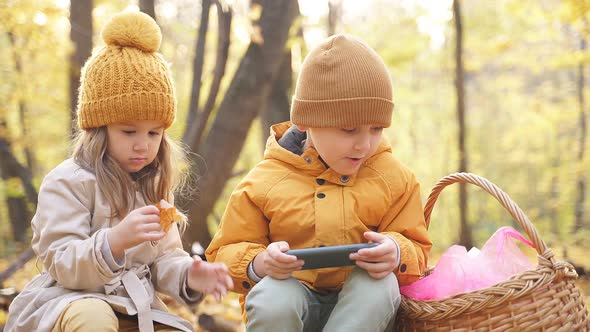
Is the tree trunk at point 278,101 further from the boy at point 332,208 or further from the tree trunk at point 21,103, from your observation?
the boy at point 332,208

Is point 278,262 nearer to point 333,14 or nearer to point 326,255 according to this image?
point 326,255

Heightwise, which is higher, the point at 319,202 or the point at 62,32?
the point at 62,32

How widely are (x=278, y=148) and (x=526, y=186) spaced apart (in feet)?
42.2

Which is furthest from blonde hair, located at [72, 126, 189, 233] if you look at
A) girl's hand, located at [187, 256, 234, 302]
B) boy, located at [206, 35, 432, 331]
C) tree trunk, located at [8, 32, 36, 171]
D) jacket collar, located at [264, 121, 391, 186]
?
tree trunk, located at [8, 32, 36, 171]

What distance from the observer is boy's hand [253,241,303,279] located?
204 centimetres

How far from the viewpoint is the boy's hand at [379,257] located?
6.70ft

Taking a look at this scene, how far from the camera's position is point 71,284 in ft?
6.72

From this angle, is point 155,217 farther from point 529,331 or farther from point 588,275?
point 588,275

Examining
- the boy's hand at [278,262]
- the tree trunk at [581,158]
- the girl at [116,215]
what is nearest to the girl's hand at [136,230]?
the girl at [116,215]

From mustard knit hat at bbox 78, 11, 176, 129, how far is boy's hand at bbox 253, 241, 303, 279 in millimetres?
633

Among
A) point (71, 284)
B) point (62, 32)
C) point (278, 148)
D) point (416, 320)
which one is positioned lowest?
point (416, 320)

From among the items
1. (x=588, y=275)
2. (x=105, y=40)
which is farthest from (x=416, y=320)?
(x=588, y=275)

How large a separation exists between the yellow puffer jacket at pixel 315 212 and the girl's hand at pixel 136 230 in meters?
0.36

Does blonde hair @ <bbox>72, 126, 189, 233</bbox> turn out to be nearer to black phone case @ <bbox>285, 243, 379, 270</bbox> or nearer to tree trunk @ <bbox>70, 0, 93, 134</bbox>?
black phone case @ <bbox>285, 243, 379, 270</bbox>
